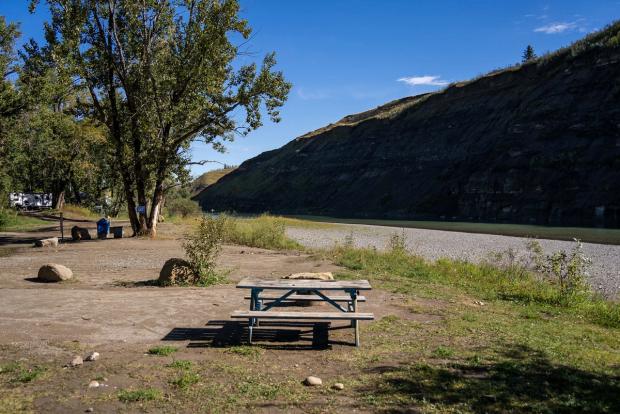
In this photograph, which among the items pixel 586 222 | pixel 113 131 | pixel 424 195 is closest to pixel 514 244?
A: pixel 586 222

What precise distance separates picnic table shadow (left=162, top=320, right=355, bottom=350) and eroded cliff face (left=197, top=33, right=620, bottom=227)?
38.6 metres

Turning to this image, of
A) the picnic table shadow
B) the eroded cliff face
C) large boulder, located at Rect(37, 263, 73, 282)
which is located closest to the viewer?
the picnic table shadow

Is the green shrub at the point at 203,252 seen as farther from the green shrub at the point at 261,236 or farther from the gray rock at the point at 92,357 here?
the green shrub at the point at 261,236

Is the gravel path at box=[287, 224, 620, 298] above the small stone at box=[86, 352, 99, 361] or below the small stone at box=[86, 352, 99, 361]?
above

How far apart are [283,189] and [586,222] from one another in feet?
214

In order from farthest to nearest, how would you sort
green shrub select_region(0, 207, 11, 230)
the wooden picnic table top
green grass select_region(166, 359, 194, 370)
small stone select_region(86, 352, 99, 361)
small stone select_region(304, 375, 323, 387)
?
green shrub select_region(0, 207, 11, 230) → the wooden picnic table top → small stone select_region(86, 352, 99, 361) → green grass select_region(166, 359, 194, 370) → small stone select_region(304, 375, 323, 387)

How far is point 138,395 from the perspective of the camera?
4492 mm

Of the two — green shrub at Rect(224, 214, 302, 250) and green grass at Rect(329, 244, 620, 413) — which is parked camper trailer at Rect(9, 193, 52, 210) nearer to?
green shrub at Rect(224, 214, 302, 250)

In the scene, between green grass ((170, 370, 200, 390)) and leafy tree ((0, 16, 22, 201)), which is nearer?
green grass ((170, 370, 200, 390))

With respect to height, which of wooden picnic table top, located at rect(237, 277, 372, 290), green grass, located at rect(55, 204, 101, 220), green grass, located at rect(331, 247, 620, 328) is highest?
green grass, located at rect(55, 204, 101, 220)

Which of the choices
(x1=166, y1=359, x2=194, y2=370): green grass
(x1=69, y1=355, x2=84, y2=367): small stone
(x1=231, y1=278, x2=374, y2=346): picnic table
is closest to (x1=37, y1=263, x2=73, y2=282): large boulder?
(x1=231, y1=278, x2=374, y2=346): picnic table

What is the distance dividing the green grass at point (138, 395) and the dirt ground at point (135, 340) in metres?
0.07

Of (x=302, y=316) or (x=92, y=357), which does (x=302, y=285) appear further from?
(x=92, y=357)

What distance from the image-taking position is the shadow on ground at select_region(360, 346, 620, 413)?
437cm
